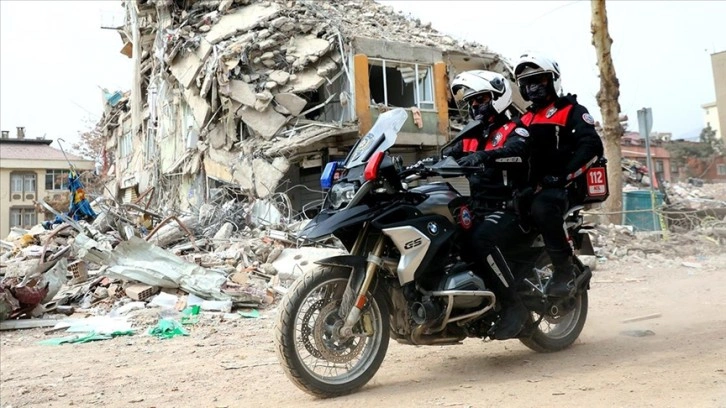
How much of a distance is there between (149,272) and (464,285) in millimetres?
6406

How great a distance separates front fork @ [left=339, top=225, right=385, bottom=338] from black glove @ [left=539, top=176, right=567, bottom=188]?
1.40 m

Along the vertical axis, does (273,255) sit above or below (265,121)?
below

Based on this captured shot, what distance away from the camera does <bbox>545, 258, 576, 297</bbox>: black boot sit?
4.11 meters

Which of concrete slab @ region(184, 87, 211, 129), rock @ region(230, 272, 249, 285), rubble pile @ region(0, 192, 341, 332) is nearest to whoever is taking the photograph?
rubble pile @ region(0, 192, 341, 332)

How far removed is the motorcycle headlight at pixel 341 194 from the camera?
3.40 meters

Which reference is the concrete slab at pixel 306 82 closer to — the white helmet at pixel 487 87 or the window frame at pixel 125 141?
the white helmet at pixel 487 87

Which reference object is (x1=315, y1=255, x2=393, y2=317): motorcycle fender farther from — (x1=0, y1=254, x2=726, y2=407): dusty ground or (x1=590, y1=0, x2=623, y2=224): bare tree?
(x1=590, y1=0, x2=623, y2=224): bare tree

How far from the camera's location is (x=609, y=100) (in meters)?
14.5

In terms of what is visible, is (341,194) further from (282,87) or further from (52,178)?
(52,178)

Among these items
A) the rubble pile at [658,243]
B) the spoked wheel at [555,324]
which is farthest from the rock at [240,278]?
the rubble pile at [658,243]

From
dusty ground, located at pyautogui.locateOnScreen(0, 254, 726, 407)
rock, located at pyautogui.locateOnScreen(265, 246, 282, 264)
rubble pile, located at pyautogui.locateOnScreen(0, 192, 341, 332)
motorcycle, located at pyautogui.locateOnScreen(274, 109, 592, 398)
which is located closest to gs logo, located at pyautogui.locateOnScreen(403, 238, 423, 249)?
motorcycle, located at pyautogui.locateOnScreen(274, 109, 592, 398)

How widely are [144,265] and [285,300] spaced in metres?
6.23

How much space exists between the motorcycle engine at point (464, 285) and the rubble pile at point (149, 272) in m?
3.12

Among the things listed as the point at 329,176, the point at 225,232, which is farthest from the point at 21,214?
→ the point at 329,176
